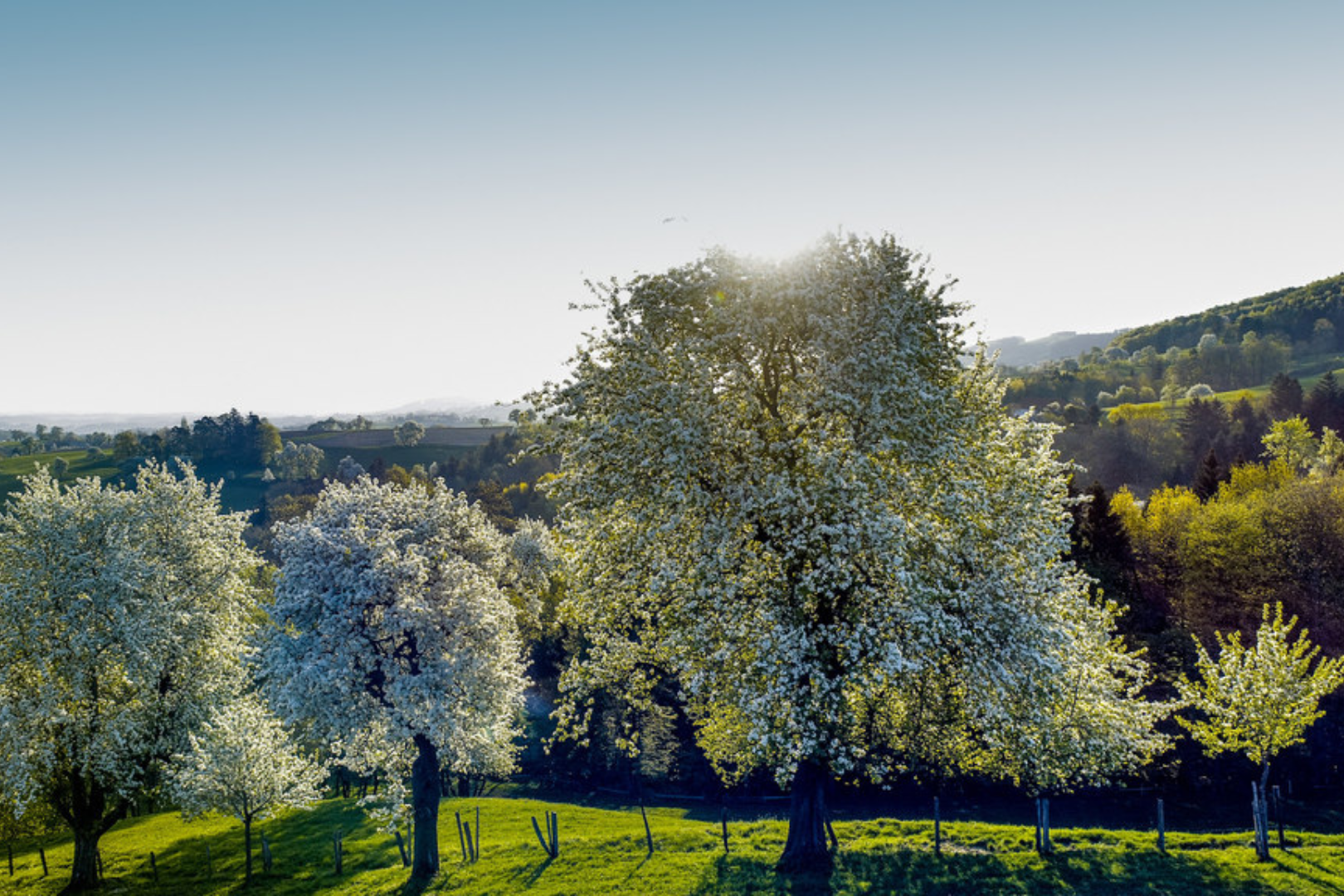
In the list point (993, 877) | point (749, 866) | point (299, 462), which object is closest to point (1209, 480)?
point (993, 877)

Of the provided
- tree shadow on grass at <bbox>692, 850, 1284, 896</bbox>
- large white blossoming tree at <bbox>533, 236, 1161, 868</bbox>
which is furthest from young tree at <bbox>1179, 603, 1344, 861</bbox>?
large white blossoming tree at <bbox>533, 236, 1161, 868</bbox>

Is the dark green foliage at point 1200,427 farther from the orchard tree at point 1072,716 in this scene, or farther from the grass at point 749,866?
the orchard tree at point 1072,716

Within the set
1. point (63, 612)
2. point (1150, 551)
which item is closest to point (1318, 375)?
point (1150, 551)

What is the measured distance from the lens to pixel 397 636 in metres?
28.2

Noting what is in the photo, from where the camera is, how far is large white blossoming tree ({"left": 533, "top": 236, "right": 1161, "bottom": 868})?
1870 cm

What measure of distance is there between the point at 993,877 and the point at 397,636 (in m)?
22.6

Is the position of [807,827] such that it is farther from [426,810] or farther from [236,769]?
[236,769]

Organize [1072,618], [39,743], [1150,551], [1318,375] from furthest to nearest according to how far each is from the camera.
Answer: [1318,375]
[1150,551]
[39,743]
[1072,618]

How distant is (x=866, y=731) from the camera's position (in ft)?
102

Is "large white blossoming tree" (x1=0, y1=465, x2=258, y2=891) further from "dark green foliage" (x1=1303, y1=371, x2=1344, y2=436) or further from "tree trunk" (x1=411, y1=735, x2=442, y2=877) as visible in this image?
"dark green foliage" (x1=1303, y1=371, x2=1344, y2=436)

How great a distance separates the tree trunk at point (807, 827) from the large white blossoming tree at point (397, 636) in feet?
40.2

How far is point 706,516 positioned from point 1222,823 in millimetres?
47831

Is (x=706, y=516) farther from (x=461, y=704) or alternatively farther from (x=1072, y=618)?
(x=461, y=704)

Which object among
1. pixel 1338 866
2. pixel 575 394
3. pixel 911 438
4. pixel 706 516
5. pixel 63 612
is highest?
pixel 575 394
